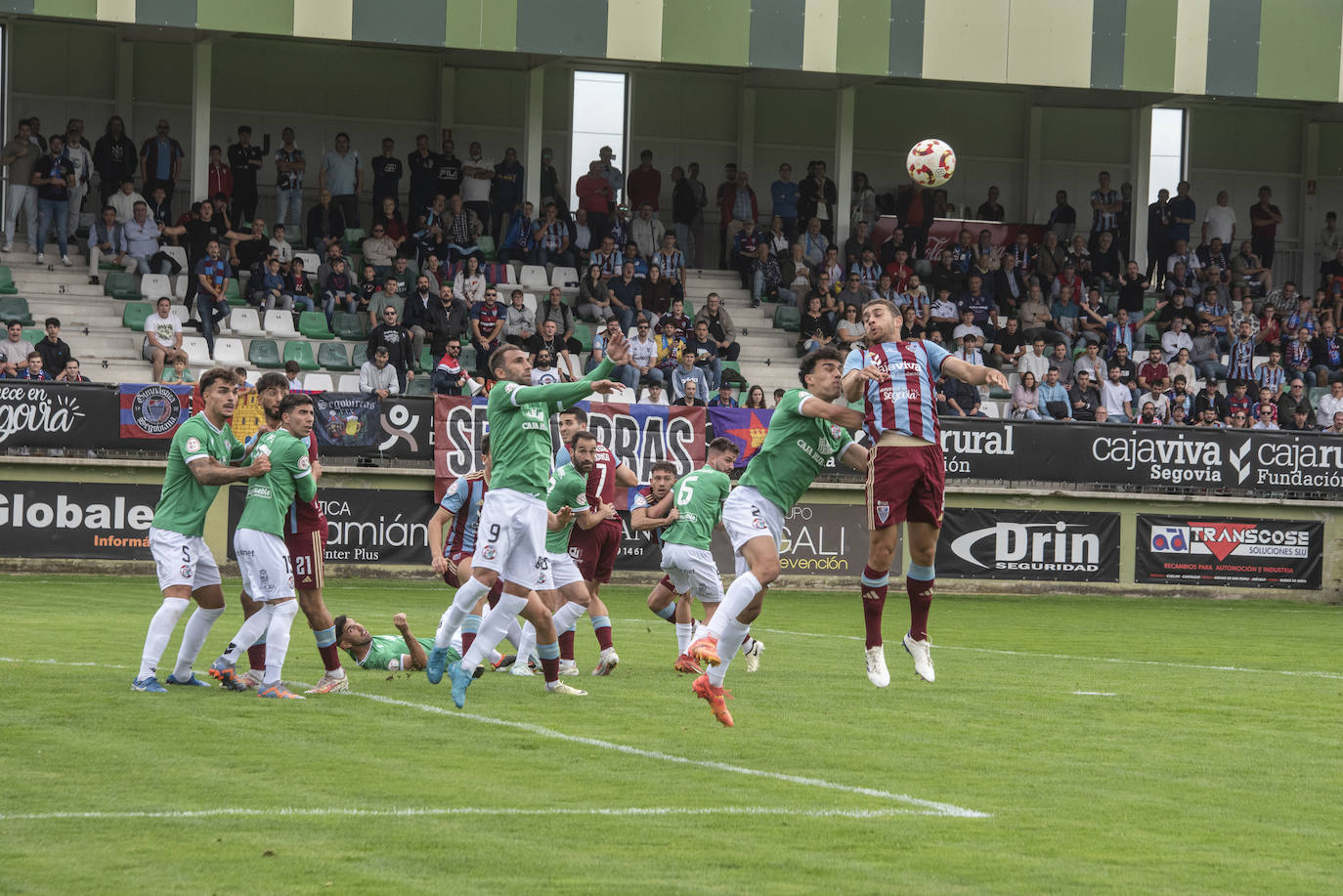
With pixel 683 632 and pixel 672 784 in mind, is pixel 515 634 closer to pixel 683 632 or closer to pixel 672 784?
Result: pixel 683 632

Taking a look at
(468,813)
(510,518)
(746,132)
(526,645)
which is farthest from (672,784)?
(746,132)

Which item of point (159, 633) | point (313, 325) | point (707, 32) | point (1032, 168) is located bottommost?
point (159, 633)

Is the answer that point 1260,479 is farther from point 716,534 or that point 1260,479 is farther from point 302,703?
point 302,703

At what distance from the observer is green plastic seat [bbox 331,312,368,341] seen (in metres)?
29.0

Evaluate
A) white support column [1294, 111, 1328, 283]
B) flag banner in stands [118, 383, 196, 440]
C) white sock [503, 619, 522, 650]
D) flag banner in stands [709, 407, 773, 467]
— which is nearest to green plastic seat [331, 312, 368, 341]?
flag banner in stands [118, 383, 196, 440]

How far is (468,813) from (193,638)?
5.09m

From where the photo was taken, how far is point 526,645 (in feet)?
44.8

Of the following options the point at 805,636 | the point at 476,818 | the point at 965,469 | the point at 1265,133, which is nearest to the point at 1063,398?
the point at 965,469

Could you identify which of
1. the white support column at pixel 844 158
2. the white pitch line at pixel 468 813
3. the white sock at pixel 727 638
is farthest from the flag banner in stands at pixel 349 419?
the white pitch line at pixel 468 813

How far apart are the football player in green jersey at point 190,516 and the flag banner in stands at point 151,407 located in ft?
41.8

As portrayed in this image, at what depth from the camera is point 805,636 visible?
1861cm

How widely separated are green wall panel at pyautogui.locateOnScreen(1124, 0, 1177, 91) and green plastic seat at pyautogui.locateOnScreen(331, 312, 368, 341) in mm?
15327

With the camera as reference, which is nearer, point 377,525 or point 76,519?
point 76,519

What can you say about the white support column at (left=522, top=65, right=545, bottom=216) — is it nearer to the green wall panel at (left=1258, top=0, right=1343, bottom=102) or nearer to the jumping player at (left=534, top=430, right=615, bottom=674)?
the green wall panel at (left=1258, top=0, right=1343, bottom=102)
